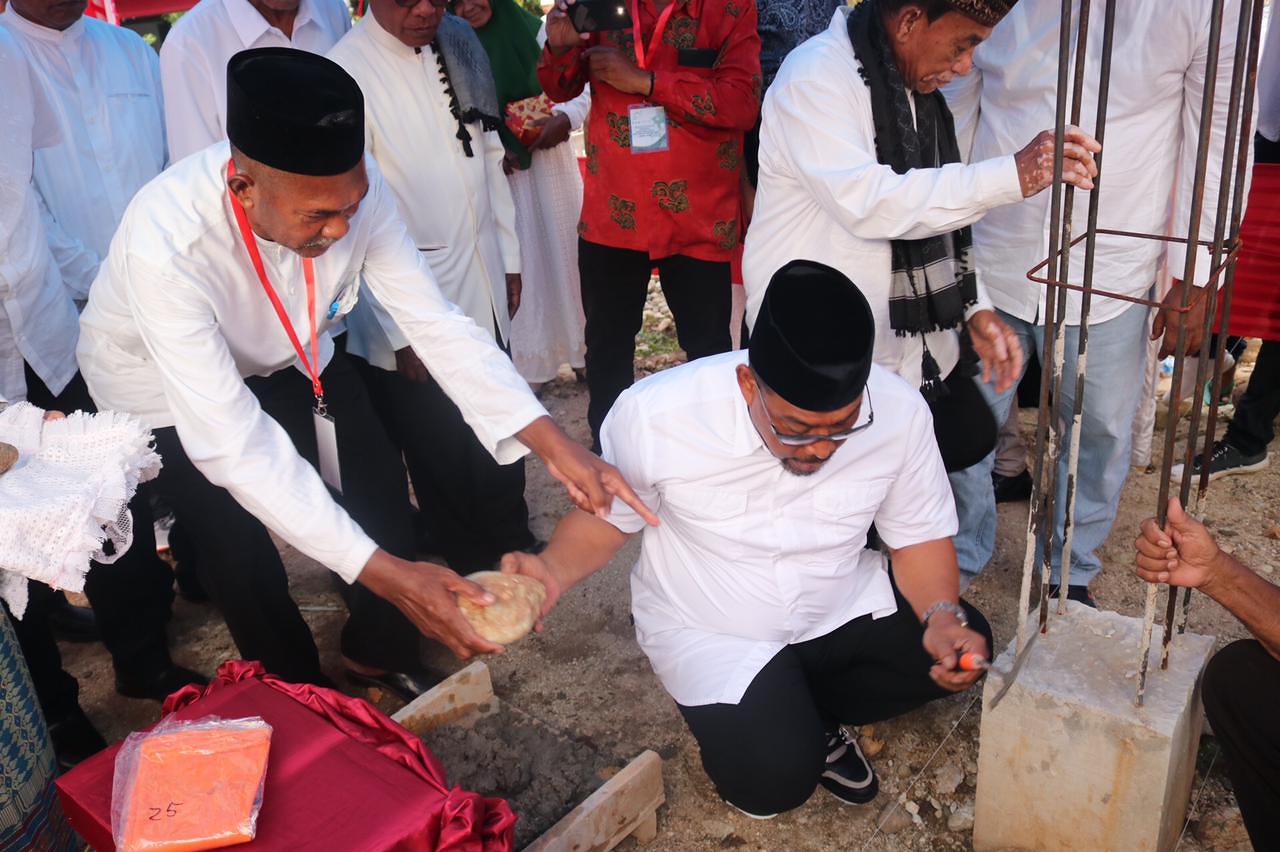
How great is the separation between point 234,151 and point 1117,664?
2157 mm

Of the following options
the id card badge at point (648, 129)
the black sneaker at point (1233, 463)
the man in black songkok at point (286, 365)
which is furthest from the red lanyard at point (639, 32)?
the black sneaker at point (1233, 463)

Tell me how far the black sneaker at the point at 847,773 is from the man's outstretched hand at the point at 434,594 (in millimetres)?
1005

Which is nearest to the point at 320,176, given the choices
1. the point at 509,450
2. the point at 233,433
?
the point at 233,433

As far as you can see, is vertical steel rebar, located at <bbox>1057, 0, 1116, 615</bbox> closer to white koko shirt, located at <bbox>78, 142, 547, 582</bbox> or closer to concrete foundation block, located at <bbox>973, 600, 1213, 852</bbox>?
concrete foundation block, located at <bbox>973, 600, 1213, 852</bbox>

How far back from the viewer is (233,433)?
2168 millimetres

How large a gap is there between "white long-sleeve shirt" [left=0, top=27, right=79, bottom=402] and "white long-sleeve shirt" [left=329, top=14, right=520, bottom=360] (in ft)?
2.60

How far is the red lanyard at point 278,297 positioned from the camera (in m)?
2.29

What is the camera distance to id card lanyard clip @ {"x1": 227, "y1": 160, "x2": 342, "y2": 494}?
2311 millimetres

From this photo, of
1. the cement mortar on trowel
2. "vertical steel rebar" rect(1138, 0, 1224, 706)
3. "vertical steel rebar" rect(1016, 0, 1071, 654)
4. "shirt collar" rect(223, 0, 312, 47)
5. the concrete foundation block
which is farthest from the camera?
"shirt collar" rect(223, 0, 312, 47)

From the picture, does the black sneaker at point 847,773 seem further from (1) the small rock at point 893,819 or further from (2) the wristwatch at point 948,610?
(2) the wristwatch at point 948,610

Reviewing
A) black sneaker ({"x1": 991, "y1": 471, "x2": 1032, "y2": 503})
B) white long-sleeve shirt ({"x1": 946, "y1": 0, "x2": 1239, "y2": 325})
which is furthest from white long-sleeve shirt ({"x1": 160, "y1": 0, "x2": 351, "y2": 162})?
black sneaker ({"x1": 991, "y1": 471, "x2": 1032, "y2": 503})

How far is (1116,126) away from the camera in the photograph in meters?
2.70

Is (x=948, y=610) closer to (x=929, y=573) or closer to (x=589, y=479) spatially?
(x=929, y=573)

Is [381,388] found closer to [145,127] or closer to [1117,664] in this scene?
[145,127]
